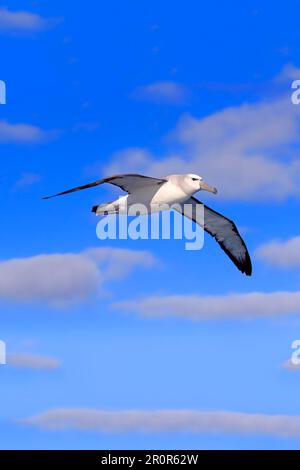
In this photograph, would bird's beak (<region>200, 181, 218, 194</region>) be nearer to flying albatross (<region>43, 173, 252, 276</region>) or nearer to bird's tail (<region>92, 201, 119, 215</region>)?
flying albatross (<region>43, 173, 252, 276</region>)

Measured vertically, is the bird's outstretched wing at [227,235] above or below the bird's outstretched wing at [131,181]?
above

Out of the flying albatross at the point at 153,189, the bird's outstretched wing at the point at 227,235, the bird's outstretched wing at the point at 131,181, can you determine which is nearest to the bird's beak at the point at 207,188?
the flying albatross at the point at 153,189

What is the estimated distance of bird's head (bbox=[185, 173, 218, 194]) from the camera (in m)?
27.5

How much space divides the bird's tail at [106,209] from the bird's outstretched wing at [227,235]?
4.56 m

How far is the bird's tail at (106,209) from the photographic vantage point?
26734 millimetres

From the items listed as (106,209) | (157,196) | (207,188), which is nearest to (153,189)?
(157,196)

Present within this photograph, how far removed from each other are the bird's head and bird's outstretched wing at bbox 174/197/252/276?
3056 mm

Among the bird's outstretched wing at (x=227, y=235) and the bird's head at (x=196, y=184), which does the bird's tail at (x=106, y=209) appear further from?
the bird's outstretched wing at (x=227, y=235)

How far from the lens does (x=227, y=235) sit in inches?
1273

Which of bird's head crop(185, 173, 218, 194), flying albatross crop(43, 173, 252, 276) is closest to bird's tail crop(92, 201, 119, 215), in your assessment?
flying albatross crop(43, 173, 252, 276)

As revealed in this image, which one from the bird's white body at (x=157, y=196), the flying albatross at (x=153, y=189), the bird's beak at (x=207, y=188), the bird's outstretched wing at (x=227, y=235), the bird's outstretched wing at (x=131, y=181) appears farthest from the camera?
the bird's outstretched wing at (x=227, y=235)

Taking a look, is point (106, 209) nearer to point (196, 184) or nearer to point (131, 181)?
point (131, 181)
